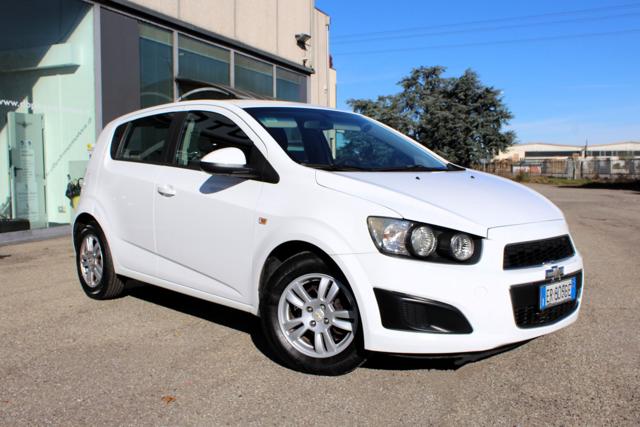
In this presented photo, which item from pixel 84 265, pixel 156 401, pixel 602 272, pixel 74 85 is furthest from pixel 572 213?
pixel 156 401

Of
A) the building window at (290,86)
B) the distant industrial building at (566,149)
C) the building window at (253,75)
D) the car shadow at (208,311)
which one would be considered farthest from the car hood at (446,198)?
the distant industrial building at (566,149)

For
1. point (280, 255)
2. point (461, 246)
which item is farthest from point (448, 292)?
point (280, 255)

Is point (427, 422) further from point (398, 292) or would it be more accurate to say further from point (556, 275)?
point (556, 275)

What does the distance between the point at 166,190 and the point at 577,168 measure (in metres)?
43.5

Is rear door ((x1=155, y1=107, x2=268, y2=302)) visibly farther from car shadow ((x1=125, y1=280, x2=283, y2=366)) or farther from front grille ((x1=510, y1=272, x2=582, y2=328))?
front grille ((x1=510, y1=272, x2=582, y2=328))

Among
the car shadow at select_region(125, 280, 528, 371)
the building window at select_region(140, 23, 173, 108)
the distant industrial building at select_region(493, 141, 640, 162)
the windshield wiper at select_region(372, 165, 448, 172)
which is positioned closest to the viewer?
the car shadow at select_region(125, 280, 528, 371)

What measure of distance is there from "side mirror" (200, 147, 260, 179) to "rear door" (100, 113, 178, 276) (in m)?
0.92

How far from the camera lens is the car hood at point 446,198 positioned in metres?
3.14

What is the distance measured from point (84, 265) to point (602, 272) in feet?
17.7

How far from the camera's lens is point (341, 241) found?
3.21 m

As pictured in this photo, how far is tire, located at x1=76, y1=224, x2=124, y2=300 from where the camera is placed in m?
5.06

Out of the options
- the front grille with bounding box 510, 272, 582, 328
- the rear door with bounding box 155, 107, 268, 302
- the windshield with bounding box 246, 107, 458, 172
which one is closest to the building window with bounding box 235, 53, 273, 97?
the windshield with bounding box 246, 107, 458, 172

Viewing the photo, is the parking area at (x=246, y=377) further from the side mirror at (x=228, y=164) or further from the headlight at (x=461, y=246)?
the side mirror at (x=228, y=164)

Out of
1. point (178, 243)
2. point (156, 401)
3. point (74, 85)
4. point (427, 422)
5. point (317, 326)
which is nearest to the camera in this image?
point (427, 422)
